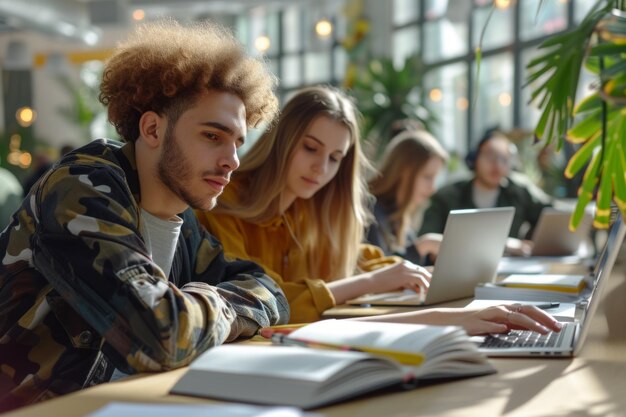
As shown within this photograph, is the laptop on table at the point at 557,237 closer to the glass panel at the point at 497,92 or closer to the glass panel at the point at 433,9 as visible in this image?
the glass panel at the point at 497,92

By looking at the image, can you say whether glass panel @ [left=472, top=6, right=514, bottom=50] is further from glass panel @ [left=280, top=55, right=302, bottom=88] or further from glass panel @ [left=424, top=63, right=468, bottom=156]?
glass panel @ [left=280, top=55, right=302, bottom=88]

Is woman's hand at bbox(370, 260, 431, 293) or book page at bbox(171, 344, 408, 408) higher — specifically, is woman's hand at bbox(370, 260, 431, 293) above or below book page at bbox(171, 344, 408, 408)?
below

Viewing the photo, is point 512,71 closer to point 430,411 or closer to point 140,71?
point 140,71

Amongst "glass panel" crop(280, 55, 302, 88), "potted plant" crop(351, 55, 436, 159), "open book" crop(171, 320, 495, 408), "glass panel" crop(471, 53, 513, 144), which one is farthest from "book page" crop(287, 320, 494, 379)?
"glass panel" crop(280, 55, 302, 88)

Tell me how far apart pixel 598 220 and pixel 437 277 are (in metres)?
0.43

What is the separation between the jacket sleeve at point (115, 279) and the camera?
55.4 inches

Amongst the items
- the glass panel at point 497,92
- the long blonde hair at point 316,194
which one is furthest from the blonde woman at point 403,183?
the glass panel at point 497,92

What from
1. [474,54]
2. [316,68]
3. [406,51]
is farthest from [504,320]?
[316,68]

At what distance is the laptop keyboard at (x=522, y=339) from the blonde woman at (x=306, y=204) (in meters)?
0.68

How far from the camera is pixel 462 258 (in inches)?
95.5

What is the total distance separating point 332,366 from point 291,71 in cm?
1407

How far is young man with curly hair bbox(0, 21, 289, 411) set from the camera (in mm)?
1437

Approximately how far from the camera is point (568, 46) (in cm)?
166

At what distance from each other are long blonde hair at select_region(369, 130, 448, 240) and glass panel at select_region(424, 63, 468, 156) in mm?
6021
